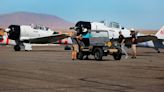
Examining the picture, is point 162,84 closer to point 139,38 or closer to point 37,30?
point 139,38

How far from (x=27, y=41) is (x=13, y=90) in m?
32.7

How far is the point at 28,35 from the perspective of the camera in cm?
4291

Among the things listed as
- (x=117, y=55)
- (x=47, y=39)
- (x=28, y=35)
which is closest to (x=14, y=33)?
(x=28, y=35)

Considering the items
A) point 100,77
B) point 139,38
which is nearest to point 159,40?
point 139,38

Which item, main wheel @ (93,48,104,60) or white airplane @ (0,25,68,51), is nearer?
main wheel @ (93,48,104,60)

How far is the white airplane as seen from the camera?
4181 centimetres

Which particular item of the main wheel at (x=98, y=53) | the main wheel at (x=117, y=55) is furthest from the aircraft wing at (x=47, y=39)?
the main wheel at (x=98, y=53)

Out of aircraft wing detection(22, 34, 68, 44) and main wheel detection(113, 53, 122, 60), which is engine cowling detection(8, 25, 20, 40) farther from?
main wheel detection(113, 53, 122, 60)

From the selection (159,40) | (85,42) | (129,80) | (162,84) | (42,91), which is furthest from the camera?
(159,40)

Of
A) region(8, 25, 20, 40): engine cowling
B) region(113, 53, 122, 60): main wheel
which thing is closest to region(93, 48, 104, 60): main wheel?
region(113, 53, 122, 60): main wheel

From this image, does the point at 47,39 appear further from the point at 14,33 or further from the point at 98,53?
the point at 98,53

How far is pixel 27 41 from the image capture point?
42406 millimetres

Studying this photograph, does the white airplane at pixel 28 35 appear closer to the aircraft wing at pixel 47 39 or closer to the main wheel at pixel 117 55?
the aircraft wing at pixel 47 39

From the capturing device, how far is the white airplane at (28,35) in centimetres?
4181
